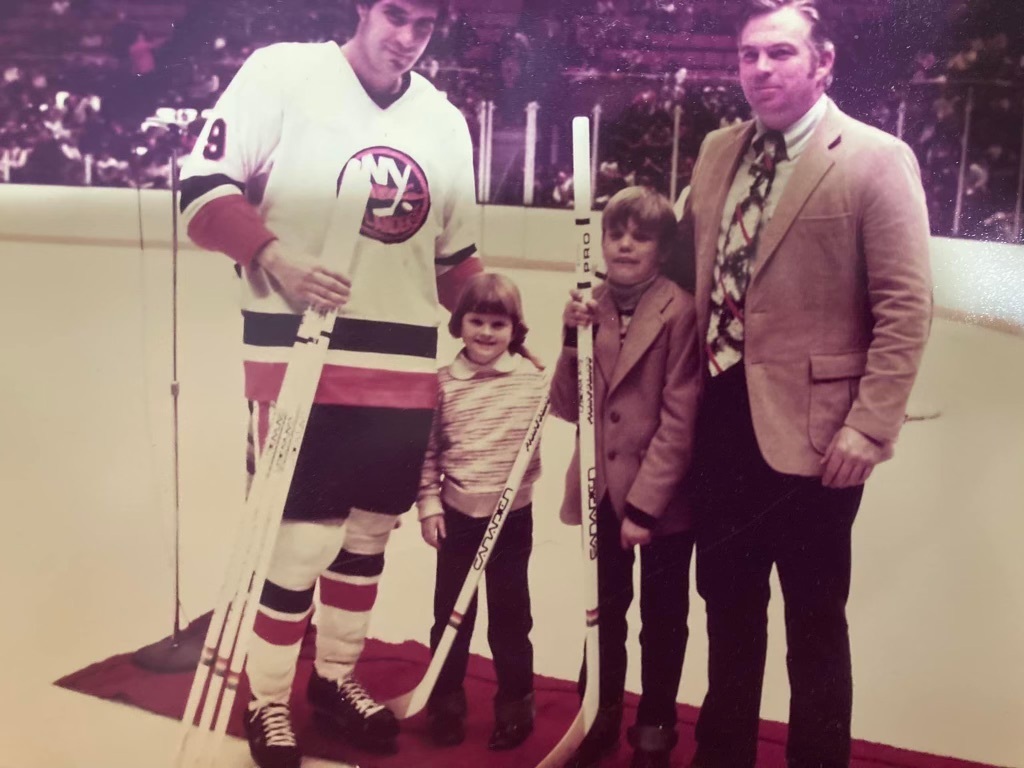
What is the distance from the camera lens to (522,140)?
1.65m

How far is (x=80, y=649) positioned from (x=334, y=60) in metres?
1.29

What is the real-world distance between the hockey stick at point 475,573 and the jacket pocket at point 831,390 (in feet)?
1.55

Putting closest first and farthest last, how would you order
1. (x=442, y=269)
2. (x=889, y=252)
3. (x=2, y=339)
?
1. (x=889, y=252)
2. (x=442, y=269)
3. (x=2, y=339)

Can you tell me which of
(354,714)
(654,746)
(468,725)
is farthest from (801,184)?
(354,714)

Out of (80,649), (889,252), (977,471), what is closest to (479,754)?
(80,649)

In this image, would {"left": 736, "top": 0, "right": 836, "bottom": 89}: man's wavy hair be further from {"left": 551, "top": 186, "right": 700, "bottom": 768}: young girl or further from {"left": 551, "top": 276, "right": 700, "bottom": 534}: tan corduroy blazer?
{"left": 551, "top": 276, "right": 700, "bottom": 534}: tan corduroy blazer

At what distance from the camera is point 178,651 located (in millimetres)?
1836

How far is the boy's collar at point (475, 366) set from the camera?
1715 mm

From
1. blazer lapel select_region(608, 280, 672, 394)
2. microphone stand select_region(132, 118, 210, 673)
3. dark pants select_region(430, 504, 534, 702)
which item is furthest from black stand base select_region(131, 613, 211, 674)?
blazer lapel select_region(608, 280, 672, 394)

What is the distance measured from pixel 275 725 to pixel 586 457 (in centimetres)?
80

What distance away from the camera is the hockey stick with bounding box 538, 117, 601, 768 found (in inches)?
64.9

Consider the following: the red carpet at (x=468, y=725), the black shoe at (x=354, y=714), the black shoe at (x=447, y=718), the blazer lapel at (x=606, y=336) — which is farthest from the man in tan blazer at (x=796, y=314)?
the black shoe at (x=354, y=714)

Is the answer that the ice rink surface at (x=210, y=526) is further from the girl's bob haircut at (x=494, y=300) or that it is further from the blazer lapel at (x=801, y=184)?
the blazer lapel at (x=801, y=184)

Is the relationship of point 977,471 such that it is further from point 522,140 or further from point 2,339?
point 2,339
